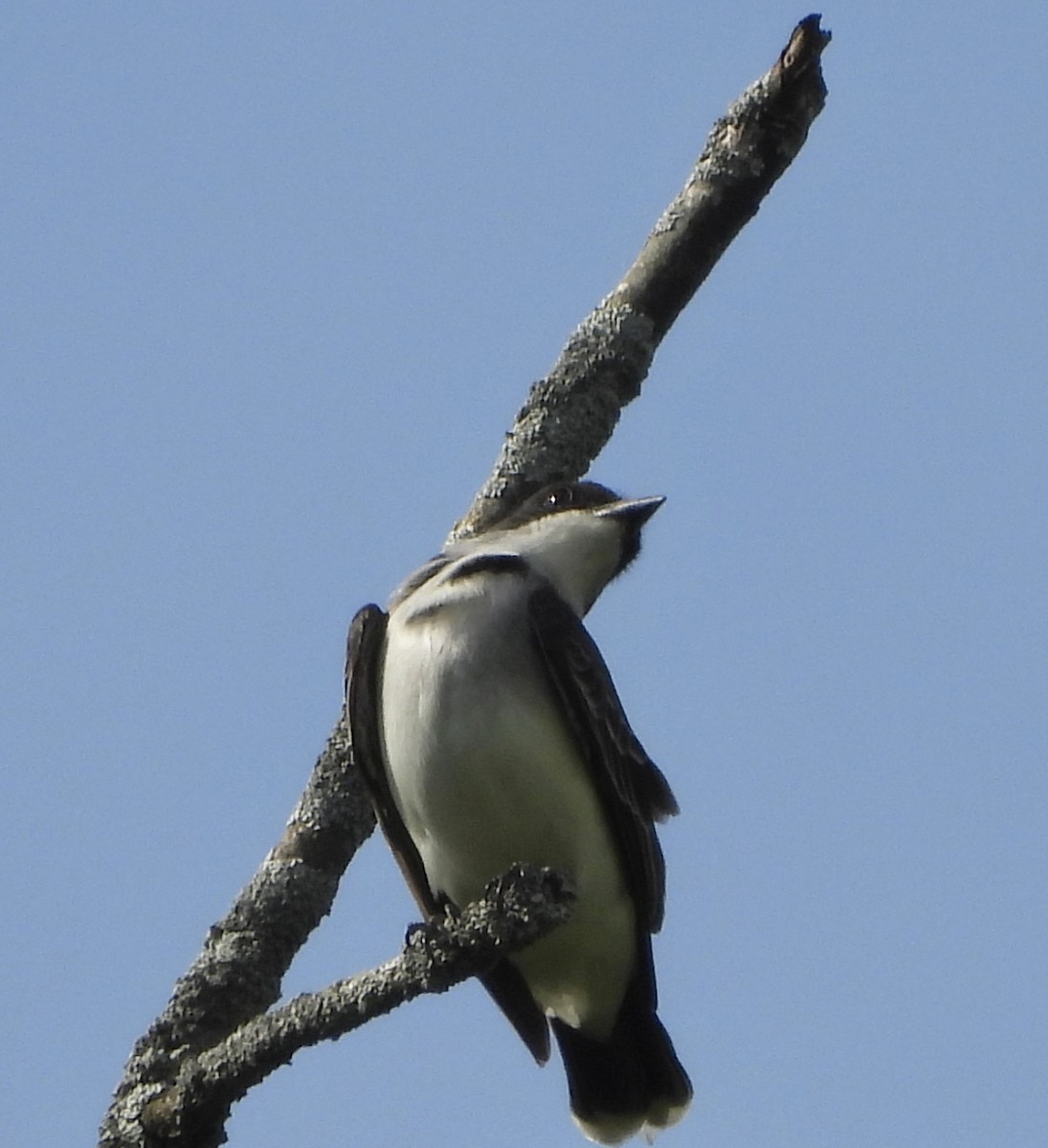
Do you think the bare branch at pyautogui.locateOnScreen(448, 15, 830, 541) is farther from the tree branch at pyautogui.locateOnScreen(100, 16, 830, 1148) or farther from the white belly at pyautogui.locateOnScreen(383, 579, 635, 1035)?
the white belly at pyautogui.locateOnScreen(383, 579, 635, 1035)

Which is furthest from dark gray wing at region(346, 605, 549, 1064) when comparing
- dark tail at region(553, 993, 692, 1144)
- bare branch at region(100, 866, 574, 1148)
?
bare branch at region(100, 866, 574, 1148)

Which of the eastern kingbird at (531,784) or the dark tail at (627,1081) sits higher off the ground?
the eastern kingbird at (531,784)

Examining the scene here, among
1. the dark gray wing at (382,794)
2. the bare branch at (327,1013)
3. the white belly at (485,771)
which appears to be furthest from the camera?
the dark gray wing at (382,794)

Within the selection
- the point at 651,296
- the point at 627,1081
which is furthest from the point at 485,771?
the point at 651,296

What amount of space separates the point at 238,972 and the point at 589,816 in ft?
4.41

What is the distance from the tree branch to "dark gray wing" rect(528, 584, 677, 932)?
1.75ft

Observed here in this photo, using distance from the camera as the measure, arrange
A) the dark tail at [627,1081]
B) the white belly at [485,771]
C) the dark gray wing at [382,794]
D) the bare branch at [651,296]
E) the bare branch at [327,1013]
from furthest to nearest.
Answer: the dark tail at [627,1081] < the bare branch at [651,296] < the dark gray wing at [382,794] < the white belly at [485,771] < the bare branch at [327,1013]

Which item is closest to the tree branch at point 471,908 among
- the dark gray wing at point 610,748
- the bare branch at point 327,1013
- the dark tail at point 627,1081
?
the bare branch at point 327,1013

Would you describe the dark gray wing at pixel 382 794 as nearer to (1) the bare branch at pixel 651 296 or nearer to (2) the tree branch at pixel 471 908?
(2) the tree branch at pixel 471 908

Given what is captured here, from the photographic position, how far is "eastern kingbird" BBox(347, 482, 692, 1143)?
5.86 meters

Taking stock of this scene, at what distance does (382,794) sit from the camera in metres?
6.00

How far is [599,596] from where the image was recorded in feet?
24.7

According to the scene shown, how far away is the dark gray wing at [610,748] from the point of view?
605 centimetres

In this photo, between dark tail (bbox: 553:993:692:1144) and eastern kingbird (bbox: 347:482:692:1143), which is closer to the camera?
eastern kingbird (bbox: 347:482:692:1143)
